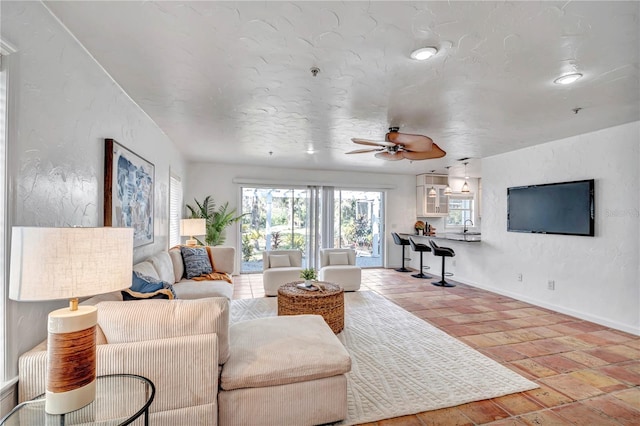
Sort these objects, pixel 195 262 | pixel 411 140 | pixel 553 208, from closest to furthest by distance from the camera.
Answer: pixel 411 140, pixel 195 262, pixel 553 208

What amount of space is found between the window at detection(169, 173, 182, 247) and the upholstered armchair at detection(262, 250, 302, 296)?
1.54m

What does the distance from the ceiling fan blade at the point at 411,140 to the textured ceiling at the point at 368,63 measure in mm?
300

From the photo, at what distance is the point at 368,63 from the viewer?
2178 millimetres

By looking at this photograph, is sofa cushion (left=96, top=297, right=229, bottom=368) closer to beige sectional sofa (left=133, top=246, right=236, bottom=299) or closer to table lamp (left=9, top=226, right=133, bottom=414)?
table lamp (left=9, top=226, right=133, bottom=414)

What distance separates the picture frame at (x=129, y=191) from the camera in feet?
7.79

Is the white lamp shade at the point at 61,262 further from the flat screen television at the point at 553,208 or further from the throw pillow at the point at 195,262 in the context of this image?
the flat screen television at the point at 553,208

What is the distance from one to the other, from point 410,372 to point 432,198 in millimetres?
5724

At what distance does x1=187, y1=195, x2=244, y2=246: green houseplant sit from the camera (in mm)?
5934

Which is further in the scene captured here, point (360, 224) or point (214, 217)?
point (360, 224)

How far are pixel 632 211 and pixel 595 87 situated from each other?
6.18 feet

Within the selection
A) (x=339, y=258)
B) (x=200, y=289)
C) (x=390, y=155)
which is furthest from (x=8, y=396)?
(x=339, y=258)

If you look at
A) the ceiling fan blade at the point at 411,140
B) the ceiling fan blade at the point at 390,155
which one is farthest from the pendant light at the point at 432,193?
the ceiling fan blade at the point at 411,140

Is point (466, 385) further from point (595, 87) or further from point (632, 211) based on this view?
point (632, 211)

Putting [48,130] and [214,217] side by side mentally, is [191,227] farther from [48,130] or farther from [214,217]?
[48,130]
